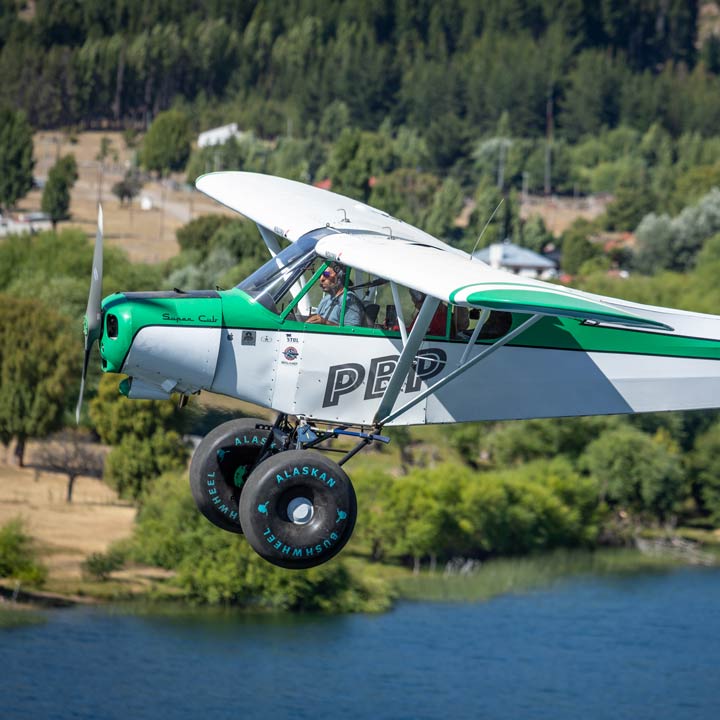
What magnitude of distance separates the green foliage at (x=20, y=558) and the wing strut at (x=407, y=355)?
4628cm

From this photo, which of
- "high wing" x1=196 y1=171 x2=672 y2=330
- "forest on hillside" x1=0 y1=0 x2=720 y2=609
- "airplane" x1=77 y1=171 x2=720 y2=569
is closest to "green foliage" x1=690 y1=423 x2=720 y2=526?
"forest on hillside" x1=0 y1=0 x2=720 y2=609

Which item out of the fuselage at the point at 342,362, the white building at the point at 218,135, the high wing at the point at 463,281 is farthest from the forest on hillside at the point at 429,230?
the high wing at the point at 463,281

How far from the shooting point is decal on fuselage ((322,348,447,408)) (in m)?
17.5

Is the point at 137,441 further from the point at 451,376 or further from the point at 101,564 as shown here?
the point at 451,376

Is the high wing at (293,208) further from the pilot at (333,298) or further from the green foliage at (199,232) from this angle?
the green foliage at (199,232)

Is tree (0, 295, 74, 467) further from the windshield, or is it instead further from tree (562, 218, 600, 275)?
the windshield

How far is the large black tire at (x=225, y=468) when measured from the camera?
60.7 feet

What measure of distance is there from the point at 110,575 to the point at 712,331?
47.4m

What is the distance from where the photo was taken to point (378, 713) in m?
53.9

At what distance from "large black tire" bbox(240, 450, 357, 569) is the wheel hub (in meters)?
0.01

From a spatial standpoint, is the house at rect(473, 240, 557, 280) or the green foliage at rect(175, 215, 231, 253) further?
the house at rect(473, 240, 557, 280)

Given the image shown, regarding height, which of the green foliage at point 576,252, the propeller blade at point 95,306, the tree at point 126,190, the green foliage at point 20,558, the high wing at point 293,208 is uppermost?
the tree at point 126,190

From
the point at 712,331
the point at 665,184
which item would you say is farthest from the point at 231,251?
the point at 712,331

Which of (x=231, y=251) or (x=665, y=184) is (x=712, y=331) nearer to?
(x=231, y=251)
